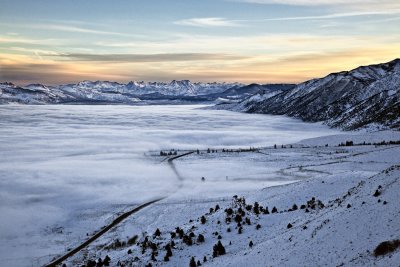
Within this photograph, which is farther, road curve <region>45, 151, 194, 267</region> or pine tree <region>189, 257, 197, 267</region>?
road curve <region>45, 151, 194, 267</region>

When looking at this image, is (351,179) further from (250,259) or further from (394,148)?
(394,148)

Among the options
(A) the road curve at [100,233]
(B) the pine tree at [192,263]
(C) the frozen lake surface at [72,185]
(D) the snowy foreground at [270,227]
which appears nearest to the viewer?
(D) the snowy foreground at [270,227]

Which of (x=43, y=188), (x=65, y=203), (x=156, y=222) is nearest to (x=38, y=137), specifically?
(x=43, y=188)

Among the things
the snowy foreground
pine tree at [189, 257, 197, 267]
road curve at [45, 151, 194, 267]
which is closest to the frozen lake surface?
road curve at [45, 151, 194, 267]

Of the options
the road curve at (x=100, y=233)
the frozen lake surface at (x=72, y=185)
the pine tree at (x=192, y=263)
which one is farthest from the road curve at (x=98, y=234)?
the pine tree at (x=192, y=263)

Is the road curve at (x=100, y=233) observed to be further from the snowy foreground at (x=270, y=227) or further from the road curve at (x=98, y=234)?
the snowy foreground at (x=270, y=227)

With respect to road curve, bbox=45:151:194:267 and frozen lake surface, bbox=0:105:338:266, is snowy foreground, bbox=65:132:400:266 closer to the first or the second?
road curve, bbox=45:151:194:267

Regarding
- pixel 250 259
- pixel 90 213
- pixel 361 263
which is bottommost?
pixel 90 213

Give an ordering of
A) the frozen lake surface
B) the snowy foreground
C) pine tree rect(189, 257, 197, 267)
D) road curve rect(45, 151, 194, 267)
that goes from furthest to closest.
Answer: the frozen lake surface
road curve rect(45, 151, 194, 267)
pine tree rect(189, 257, 197, 267)
the snowy foreground
